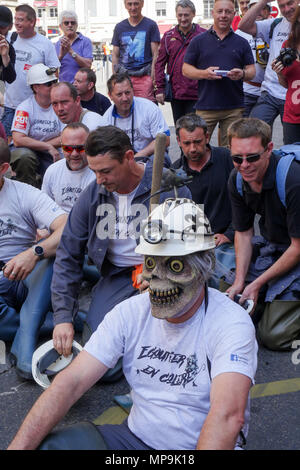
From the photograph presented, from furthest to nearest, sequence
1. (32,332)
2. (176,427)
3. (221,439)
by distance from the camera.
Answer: (32,332) → (176,427) → (221,439)

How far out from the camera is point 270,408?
130 inches

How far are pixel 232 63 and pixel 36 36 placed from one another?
2.37m

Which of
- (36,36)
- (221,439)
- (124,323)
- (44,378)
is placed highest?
(36,36)

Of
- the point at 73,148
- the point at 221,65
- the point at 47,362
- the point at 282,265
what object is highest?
the point at 221,65

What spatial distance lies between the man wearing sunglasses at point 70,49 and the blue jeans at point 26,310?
445cm

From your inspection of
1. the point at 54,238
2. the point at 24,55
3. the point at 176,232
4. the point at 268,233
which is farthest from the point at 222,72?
the point at 176,232

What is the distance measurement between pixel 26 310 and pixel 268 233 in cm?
164

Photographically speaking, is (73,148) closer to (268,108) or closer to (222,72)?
(222,72)

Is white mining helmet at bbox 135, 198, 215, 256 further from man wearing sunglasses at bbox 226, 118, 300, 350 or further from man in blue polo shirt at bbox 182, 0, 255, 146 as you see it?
man in blue polo shirt at bbox 182, 0, 255, 146

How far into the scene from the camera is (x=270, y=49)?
6.17m

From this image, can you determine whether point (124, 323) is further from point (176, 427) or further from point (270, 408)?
point (270, 408)

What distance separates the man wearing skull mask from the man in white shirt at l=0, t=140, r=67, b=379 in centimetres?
142

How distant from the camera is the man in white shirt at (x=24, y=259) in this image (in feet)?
12.4

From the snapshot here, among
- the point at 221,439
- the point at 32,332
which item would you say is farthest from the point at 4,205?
the point at 221,439
